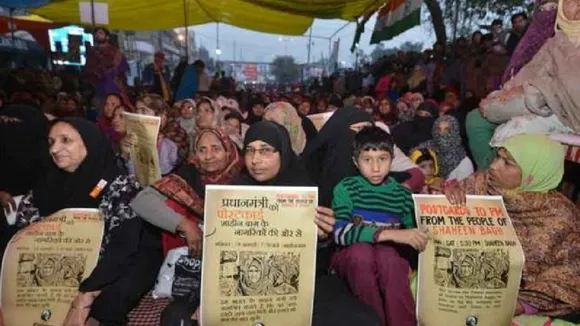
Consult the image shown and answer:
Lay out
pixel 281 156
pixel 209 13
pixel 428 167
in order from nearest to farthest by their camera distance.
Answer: pixel 281 156, pixel 428 167, pixel 209 13

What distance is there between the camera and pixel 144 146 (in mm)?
3893

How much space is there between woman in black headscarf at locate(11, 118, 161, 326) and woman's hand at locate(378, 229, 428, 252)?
1.39 m

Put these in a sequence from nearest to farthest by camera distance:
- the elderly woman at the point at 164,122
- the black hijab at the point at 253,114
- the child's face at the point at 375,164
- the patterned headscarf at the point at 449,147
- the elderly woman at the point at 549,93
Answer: the child's face at the point at 375,164, the elderly woman at the point at 549,93, the patterned headscarf at the point at 449,147, the elderly woman at the point at 164,122, the black hijab at the point at 253,114

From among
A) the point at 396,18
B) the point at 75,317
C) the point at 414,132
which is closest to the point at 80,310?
the point at 75,317

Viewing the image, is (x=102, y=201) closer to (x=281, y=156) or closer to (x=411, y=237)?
(x=281, y=156)

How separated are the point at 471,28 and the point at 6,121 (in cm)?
1421

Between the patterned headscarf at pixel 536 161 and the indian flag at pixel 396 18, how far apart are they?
20.8 ft

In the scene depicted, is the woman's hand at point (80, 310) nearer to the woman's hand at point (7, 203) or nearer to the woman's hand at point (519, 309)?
the woman's hand at point (7, 203)

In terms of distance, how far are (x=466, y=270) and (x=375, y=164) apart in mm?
704

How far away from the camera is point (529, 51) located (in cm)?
441

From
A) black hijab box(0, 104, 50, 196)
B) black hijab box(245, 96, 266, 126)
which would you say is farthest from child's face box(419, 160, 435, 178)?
black hijab box(245, 96, 266, 126)

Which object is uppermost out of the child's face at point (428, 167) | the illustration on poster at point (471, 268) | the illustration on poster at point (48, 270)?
the child's face at point (428, 167)

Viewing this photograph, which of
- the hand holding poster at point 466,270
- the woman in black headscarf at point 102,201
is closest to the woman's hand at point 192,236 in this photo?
the woman in black headscarf at point 102,201

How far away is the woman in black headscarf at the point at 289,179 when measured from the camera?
2634mm
